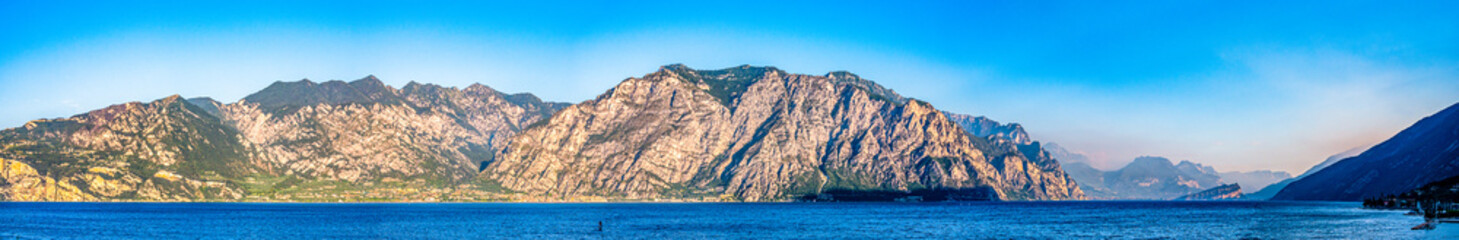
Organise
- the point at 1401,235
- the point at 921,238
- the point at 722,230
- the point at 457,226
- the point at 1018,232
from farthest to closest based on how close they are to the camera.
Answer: the point at 457,226, the point at 722,230, the point at 1018,232, the point at 921,238, the point at 1401,235

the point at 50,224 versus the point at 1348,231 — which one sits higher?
the point at 1348,231

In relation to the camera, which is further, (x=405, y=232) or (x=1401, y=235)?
(x=405, y=232)

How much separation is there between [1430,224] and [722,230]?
107 metres

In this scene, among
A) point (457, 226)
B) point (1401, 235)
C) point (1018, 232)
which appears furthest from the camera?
point (457, 226)

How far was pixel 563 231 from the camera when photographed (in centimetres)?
15075

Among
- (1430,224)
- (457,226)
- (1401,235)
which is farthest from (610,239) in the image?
(1430,224)

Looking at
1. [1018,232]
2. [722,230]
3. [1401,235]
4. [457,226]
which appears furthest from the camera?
[457,226]

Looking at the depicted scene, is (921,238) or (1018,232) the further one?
(1018,232)

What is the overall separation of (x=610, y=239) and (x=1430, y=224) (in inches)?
4717

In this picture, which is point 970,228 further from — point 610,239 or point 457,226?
point 457,226

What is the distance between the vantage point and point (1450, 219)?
150 meters

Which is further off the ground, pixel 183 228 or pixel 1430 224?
pixel 1430 224

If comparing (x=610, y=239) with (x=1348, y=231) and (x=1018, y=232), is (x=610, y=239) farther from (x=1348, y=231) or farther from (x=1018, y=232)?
(x=1348, y=231)

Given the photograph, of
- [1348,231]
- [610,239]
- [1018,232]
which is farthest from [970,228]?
[610,239]
